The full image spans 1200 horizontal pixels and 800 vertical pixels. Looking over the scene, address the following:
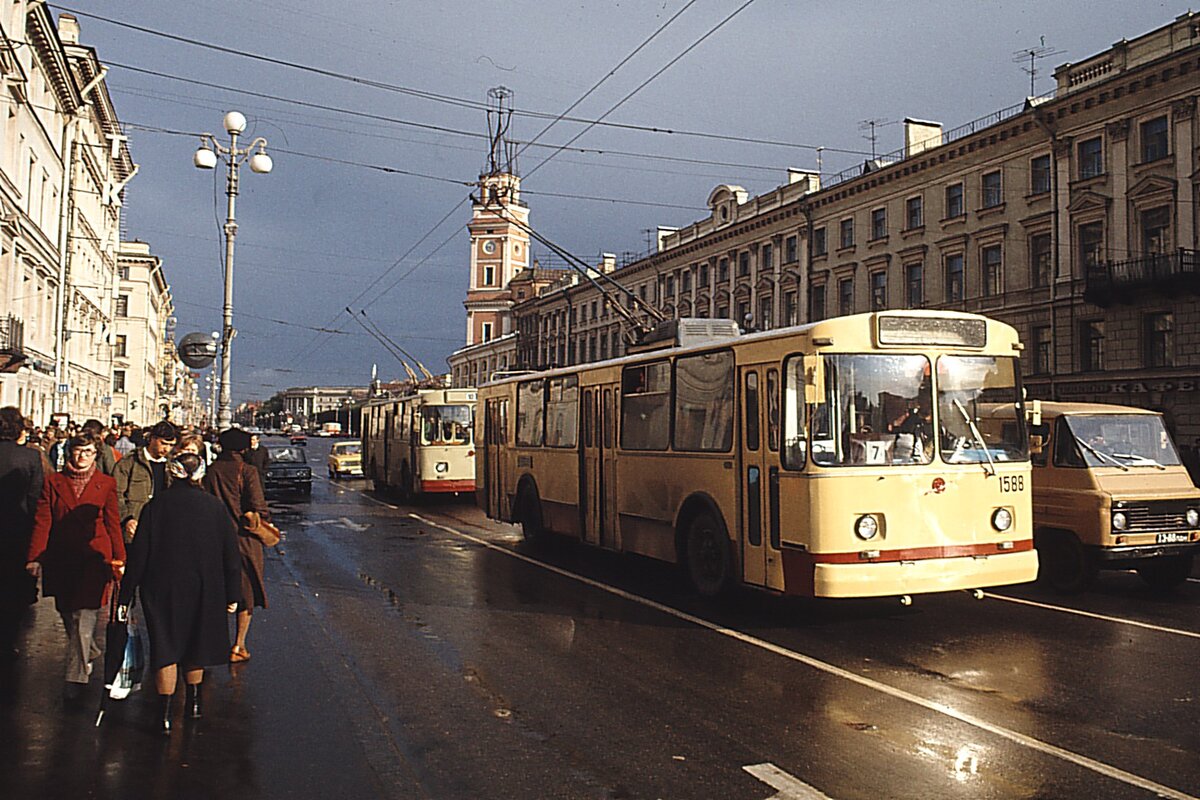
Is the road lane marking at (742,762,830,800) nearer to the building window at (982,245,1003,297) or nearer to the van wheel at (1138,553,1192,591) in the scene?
the van wheel at (1138,553,1192,591)

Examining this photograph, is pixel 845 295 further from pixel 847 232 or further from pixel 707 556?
pixel 707 556

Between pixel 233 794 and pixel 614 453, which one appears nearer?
pixel 233 794

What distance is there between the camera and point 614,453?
13.2 meters

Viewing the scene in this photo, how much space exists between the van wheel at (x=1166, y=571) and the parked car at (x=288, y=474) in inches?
917

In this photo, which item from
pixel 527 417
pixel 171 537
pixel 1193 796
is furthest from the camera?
pixel 527 417

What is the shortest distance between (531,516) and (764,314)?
37989 millimetres

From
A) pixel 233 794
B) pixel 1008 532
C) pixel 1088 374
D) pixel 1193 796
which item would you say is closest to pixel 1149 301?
pixel 1088 374

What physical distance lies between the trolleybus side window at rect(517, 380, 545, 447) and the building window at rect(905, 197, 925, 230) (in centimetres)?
3010

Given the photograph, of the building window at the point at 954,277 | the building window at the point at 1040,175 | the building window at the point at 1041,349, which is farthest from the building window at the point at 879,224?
the building window at the point at 1041,349

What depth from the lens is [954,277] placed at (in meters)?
41.0

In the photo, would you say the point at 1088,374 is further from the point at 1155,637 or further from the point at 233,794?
the point at 233,794

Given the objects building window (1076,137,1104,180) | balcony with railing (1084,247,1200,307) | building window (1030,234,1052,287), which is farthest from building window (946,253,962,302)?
balcony with railing (1084,247,1200,307)

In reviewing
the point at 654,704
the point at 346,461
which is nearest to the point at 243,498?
the point at 654,704

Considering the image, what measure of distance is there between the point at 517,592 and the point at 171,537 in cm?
596
